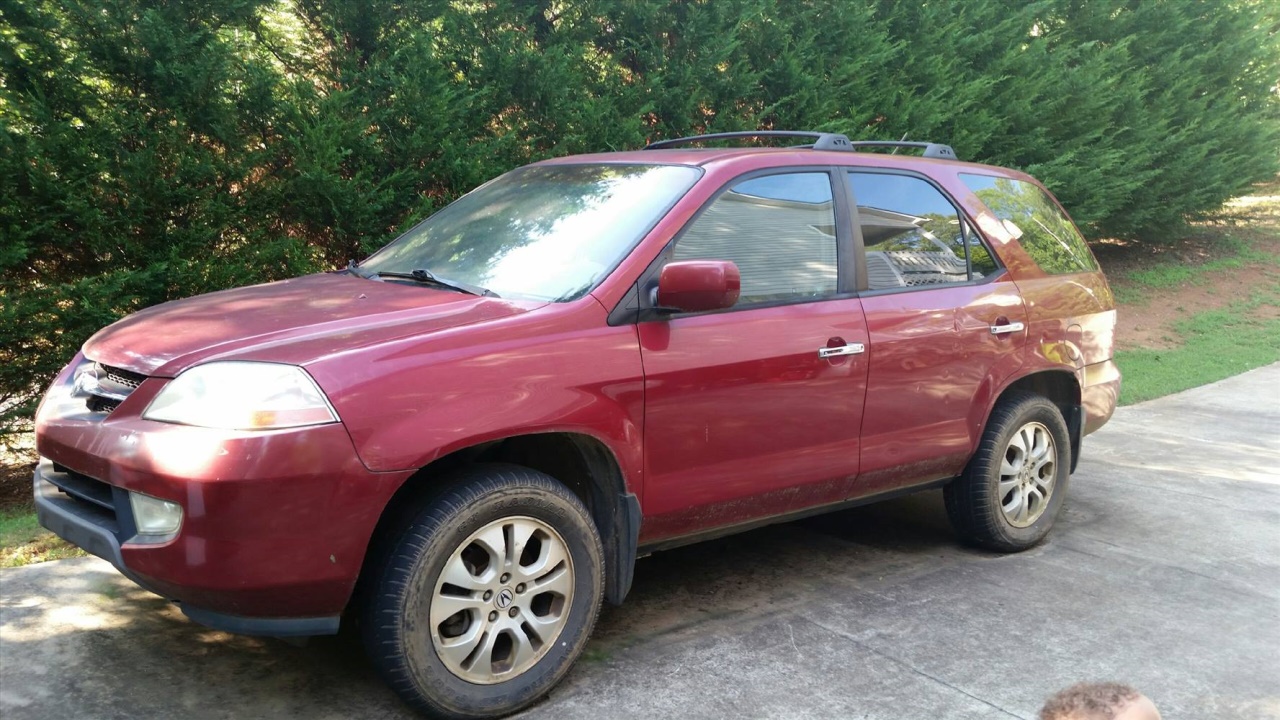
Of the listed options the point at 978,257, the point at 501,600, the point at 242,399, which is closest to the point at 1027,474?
the point at 978,257

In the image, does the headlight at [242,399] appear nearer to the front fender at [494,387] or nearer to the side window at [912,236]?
the front fender at [494,387]

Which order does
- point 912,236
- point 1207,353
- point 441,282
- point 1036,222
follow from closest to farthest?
1. point 441,282
2. point 912,236
3. point 1036,222
4. point 1207,353

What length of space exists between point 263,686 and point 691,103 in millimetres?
6715

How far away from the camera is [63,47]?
6.30 metres

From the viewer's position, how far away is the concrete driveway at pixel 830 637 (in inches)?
140

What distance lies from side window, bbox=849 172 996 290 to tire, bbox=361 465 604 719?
1.85 m

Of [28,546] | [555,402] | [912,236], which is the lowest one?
[28,546]

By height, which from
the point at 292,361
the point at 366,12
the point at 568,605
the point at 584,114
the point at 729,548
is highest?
the point at 366,12

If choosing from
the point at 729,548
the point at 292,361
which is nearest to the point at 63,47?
the point at 292,361

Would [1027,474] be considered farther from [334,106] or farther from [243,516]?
→ [334,106]

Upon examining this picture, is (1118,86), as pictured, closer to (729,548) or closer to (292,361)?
(729,548)

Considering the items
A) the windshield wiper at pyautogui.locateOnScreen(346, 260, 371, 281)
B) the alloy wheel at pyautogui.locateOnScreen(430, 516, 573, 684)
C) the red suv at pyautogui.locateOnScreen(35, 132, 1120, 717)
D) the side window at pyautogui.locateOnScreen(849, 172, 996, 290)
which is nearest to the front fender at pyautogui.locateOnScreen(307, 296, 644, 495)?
the red suv at pyautogui.locateOnScreen(35, 132, 1120, 717)

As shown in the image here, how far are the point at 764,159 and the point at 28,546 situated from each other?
3.68 metres

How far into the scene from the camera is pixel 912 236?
483 centimetres
